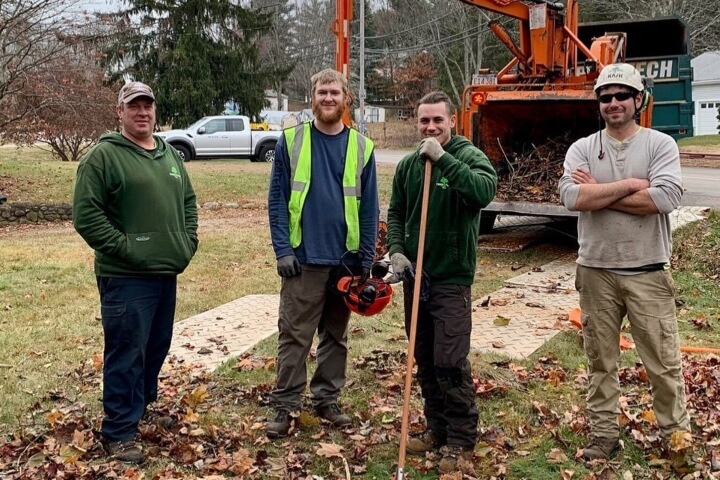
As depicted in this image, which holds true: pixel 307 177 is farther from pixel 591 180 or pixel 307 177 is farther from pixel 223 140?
pixel 223 140

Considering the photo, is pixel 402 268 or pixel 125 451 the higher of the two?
pixel 402 268

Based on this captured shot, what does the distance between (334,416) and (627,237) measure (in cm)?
203

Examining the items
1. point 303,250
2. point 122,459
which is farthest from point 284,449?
point 303,250

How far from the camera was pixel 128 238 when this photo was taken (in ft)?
13.2

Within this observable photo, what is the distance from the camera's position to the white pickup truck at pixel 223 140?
24.6 m

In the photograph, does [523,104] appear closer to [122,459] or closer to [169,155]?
[169,155]

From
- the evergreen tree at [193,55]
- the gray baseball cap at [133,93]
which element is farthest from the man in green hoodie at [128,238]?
the evergreen tree at [193,55]

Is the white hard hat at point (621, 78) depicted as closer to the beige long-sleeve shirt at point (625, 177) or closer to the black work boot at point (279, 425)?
the beige long-sleeve shirt at point (625, 177)

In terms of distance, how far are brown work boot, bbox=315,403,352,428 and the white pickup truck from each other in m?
20.5

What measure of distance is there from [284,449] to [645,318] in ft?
6.93

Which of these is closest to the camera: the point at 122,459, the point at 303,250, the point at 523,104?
the point at 122,459

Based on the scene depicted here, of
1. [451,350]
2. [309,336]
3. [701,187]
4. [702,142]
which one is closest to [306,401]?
[309,336]

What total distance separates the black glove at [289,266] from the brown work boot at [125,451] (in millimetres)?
1256

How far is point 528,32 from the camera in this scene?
10.7m
